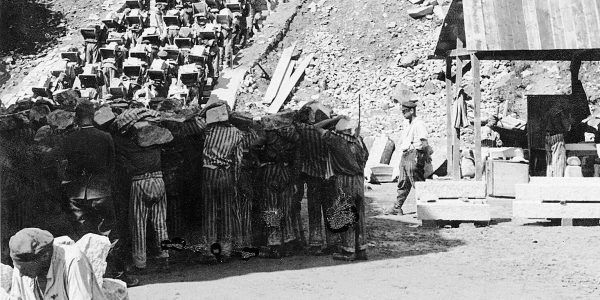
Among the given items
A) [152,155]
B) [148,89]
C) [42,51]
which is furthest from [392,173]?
[42,51]

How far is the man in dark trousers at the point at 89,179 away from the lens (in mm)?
8969

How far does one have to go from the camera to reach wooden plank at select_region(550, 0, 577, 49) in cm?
1612

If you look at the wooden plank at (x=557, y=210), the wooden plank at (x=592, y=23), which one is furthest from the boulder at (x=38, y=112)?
the wooden plank at (x=592, y=23)

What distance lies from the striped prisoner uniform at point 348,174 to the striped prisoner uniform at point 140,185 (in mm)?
2204

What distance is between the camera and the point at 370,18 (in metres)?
31.9

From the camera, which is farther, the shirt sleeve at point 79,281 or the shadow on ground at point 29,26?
the shadow on ground at point 29,26

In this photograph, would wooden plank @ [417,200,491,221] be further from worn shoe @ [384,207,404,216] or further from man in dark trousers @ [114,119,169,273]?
man in dark trousers @ [114,119,169,273]

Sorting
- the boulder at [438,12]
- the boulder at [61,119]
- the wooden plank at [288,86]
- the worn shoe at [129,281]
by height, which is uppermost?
the boulder at [438,12]

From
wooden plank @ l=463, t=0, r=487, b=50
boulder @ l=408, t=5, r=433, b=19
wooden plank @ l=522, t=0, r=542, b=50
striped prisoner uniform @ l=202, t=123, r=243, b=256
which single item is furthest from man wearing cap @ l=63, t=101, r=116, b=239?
boulder @ l=408, t=5, r=433, b=19

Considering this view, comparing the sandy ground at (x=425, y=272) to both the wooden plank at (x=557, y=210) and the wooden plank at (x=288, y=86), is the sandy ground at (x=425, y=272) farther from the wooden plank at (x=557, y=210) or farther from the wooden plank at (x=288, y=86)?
the wooden plank at (x=288, y=86)

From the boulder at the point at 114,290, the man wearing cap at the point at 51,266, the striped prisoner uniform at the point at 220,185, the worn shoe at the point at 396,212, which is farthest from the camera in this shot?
the worn shoe at the point at 396,212

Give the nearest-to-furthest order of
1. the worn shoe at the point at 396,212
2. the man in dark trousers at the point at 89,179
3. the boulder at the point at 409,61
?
the man in dark trousers at the point at 89,179 < the worn shoe at the point at 396,212 < the boulder at the point at 409,61

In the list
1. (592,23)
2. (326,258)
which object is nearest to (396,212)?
(326,258)

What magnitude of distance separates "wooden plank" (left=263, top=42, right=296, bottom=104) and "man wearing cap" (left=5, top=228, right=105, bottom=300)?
72.4ft
